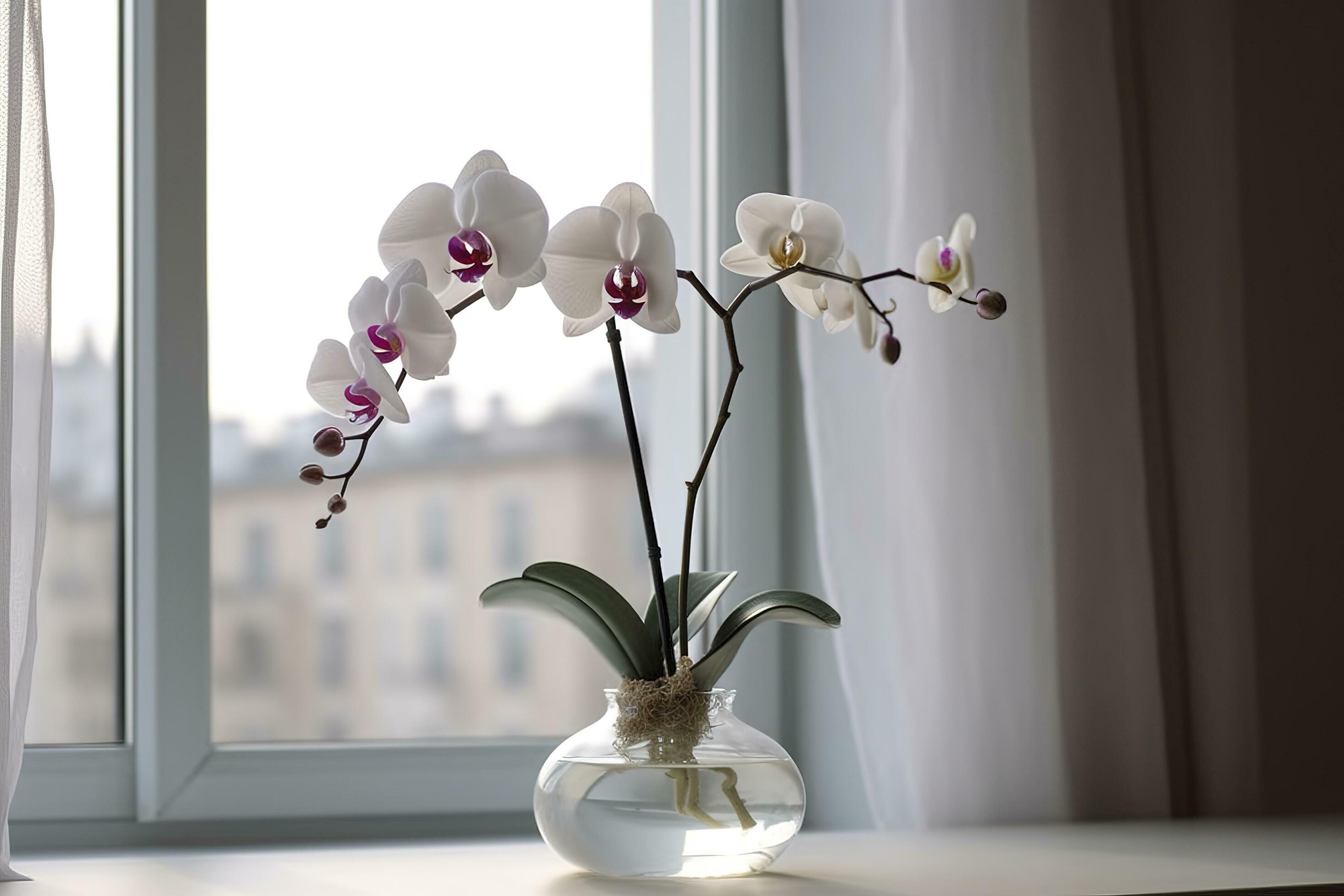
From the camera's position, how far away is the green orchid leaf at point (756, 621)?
3.31 feet

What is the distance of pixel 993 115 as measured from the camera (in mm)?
1297

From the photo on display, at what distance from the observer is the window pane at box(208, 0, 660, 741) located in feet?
4.53

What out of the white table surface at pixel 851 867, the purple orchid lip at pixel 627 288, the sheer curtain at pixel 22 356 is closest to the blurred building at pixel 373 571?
the white table surface at pixel 851 867

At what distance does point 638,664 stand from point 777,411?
0.52 meters

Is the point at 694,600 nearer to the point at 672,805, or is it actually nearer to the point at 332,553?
the point at 672,805

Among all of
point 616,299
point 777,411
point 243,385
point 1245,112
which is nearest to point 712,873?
point 616,299

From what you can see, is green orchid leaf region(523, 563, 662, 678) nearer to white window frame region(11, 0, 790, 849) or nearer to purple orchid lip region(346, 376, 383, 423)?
purple orchid lip region(346, 376, 383, 423)

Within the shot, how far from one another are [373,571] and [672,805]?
559mm

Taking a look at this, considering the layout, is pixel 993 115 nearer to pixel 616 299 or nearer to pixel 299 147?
pixel 616 299

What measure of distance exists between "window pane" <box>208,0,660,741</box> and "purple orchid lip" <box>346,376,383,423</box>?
0.52 meters

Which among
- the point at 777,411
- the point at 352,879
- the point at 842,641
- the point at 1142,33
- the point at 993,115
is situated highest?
the point at 1142,33

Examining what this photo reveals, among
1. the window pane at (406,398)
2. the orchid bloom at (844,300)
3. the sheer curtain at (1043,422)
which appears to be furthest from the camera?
the window pane at (406,398)

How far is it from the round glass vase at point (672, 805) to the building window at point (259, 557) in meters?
0.48

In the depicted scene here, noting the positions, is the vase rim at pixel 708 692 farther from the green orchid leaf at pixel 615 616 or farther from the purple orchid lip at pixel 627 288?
the purple orchid lip at pixel 627 288
